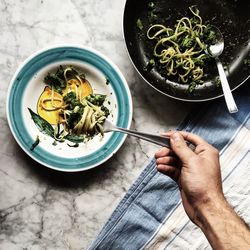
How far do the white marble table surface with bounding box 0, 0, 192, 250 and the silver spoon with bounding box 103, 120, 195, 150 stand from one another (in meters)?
0.11

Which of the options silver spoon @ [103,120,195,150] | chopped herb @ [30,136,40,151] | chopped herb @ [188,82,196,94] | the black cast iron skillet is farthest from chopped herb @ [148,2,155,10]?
chopped herb @ [30,136,40,151]

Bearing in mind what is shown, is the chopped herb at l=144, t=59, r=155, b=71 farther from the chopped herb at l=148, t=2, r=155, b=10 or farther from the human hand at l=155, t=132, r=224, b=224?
the human hand at l=155, t=132, r=224, b=224

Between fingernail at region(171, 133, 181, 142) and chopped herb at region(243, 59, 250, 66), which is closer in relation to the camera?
fingernail at region(171, 133, 181, 142)

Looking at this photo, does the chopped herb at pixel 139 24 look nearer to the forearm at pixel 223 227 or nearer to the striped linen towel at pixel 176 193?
the striped linen towel at pixel 176 193

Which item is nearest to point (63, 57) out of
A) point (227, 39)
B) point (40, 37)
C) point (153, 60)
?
point (40, 37)

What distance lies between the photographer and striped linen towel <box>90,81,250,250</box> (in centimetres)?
176

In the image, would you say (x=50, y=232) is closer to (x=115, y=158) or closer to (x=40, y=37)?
(x=115, y=158)

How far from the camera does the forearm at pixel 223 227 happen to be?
1452 millimetres

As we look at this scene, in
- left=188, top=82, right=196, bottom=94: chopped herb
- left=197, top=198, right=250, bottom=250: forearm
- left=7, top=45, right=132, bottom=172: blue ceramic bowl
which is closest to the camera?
left=197, top=198, right=250, bottom=250: forearm

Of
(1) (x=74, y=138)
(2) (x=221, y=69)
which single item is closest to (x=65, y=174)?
(1) (x=74, y=138)

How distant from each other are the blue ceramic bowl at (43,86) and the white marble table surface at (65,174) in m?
0.07

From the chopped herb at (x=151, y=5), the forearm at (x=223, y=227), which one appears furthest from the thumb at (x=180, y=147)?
the chopped herb at (x=151, y=5)

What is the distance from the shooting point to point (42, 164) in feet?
5.46

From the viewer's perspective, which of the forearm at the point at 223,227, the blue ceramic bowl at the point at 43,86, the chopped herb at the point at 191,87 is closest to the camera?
the forearm at the point at 223,227
